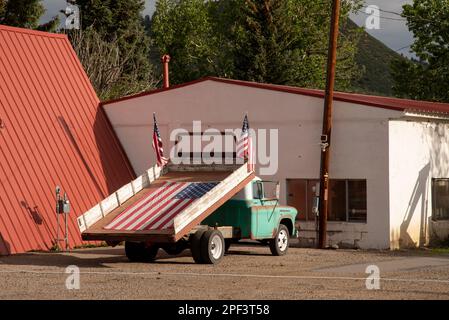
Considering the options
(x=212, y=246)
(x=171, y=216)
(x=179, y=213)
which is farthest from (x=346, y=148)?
(x=179, y=213)

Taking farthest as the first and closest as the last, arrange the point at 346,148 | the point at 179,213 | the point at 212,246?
the point at 346,148, the point at 212,246, the point at 179,213

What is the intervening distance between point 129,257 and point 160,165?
2.80 meters

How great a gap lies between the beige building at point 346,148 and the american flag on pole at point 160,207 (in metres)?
6.64

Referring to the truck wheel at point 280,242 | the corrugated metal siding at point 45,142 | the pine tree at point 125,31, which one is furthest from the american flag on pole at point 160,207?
the pine tree at point 125,31

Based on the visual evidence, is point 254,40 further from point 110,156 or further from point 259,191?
point 259,191

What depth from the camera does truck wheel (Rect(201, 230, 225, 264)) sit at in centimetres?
2212

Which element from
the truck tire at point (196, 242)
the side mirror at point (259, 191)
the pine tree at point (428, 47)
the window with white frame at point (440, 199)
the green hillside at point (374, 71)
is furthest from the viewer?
the green hillside at point (374, 71)

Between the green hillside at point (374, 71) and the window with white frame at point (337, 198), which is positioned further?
the green hillside at point (374, 71)

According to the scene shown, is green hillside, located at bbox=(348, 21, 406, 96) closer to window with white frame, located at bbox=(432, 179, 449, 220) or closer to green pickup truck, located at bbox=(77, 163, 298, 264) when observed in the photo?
window with white frame, located at bbox=(432, 179, 449, 220)

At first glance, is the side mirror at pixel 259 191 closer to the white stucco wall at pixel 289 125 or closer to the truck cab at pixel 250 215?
the truck cab at pixel 250 215

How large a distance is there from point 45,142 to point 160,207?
24.6 feet

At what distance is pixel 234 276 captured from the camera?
19.9 m

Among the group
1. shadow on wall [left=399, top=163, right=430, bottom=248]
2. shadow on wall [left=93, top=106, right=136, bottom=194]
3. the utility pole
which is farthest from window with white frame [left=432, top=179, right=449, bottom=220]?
shadow on wall [left=93, top=106, right=136, bottom=194]

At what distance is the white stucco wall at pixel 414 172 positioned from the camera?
28.4 m
